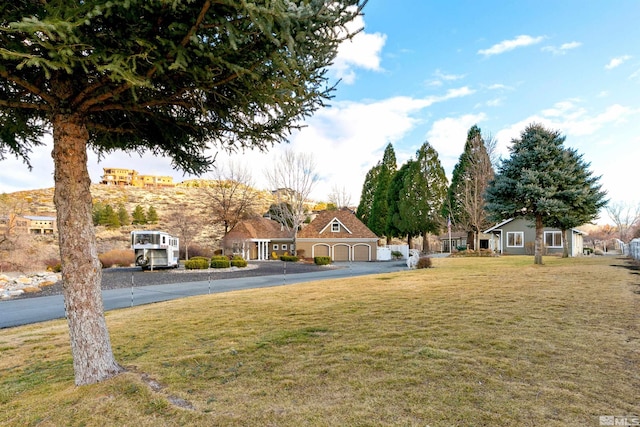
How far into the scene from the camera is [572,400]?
334 centimetres

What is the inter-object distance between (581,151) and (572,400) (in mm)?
23159

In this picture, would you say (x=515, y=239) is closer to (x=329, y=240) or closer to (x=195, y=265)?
(x=329, y=240)

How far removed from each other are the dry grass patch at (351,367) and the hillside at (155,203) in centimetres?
2547

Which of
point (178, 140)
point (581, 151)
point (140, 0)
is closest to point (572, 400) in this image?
point (140, 0)

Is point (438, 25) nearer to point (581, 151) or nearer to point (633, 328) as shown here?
point (633, 328)

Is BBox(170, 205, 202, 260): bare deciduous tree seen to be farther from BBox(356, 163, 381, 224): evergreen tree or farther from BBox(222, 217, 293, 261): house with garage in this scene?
BBox(356, 163, 381, 224): evergreen tree

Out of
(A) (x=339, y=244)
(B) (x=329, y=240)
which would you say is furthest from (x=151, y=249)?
(A) (x=339, y=244)

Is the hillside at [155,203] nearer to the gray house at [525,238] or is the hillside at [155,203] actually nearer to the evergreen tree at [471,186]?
the evergreen tree at [471,186]

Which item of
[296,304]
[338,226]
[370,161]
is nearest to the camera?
[296,304]

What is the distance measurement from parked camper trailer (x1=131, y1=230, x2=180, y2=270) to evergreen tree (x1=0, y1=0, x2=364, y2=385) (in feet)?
64.3

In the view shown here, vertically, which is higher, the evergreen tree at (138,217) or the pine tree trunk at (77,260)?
the evergreen tree at (138,217)

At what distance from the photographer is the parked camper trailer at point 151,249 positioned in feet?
76.6

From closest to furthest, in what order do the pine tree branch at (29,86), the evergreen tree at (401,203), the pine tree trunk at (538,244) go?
the pine tree branch at (29,86), the pine tree trunk at (538,244), the evergreen tree at (401,203)

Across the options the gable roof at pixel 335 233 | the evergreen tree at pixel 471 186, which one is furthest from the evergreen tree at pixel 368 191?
the evergreen tree at pixel 471 186
